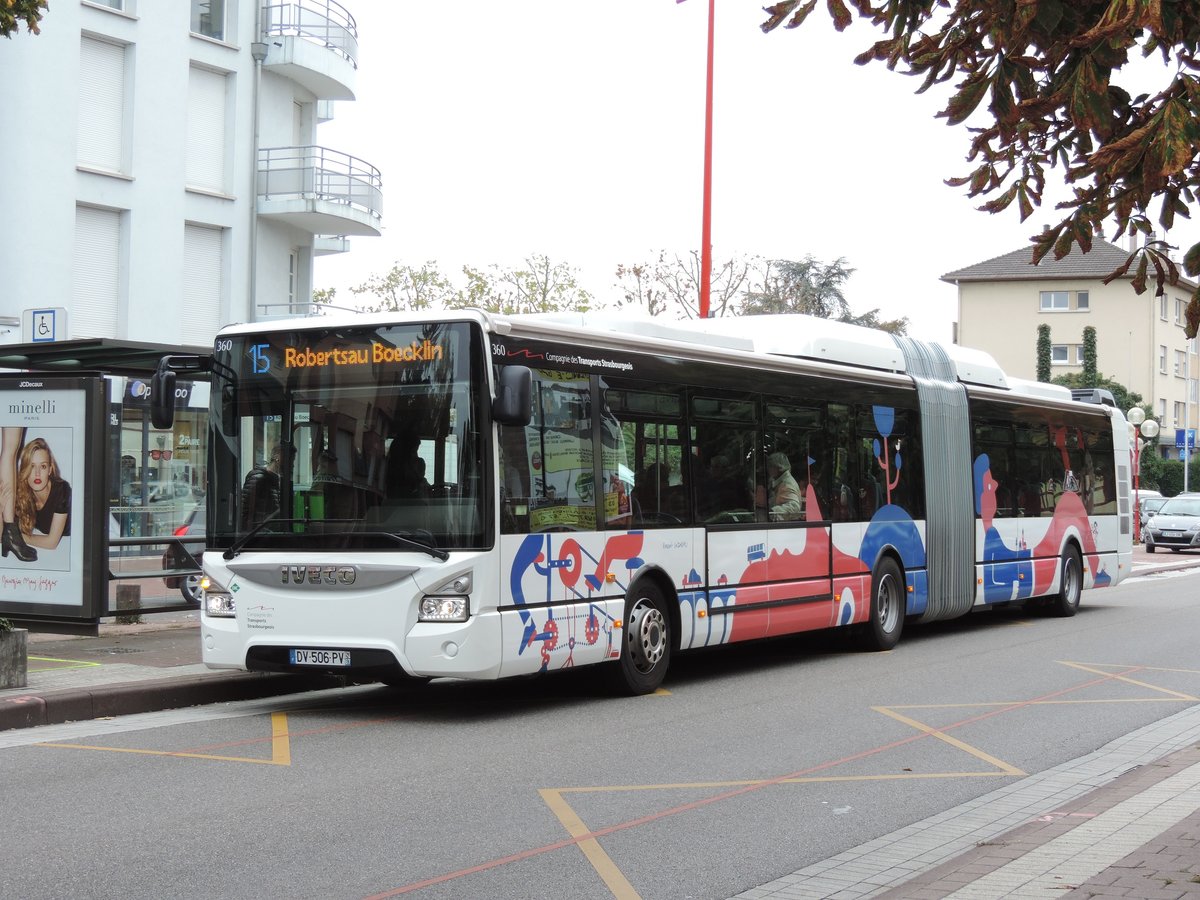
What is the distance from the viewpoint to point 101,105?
28.8 m

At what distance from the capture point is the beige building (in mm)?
76688

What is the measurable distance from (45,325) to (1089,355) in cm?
6892

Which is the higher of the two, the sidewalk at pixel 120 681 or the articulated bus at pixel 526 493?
the articulated bus at pixel 526 493

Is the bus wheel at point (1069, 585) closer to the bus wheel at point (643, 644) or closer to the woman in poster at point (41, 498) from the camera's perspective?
the bus wheel at point (643, 644)

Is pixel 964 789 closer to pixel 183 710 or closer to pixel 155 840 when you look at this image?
pixel 155 840

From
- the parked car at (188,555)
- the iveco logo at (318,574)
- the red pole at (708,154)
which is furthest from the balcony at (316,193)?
the iveco logo at (318,574)

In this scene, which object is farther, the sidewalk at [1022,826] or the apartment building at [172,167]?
the apartment building at [172,167]

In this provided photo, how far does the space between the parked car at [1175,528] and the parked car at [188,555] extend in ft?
110

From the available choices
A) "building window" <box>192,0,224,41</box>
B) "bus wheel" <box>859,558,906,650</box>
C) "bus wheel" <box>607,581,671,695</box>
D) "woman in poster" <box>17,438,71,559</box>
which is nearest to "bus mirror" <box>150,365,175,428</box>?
"woman in poster" <box>17,438,71,559</box>

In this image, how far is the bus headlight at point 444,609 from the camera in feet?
32.0

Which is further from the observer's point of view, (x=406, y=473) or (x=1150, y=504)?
(x=1150, y=504)

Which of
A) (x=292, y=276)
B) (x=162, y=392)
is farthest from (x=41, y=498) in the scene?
(x=292, y=276)

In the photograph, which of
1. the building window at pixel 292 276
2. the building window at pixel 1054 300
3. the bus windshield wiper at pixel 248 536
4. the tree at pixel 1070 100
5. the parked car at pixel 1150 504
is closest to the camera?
the tree at pixel 1070 100

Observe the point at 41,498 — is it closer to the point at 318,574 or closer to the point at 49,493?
the point at 49,493
